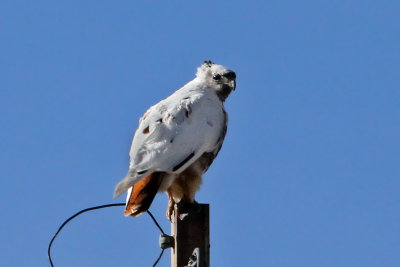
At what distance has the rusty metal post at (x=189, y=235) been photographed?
19.8ft

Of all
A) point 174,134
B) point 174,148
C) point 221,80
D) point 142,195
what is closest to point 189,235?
point 142,195

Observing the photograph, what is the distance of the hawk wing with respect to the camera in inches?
282

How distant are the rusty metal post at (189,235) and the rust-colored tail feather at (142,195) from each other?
57 centimetres

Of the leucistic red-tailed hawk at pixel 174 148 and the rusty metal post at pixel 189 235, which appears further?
the leucistic red-tailed hawk at pixel 174 148

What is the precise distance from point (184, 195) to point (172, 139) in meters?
0.43

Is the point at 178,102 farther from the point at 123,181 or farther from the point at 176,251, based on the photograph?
the point at 176,251

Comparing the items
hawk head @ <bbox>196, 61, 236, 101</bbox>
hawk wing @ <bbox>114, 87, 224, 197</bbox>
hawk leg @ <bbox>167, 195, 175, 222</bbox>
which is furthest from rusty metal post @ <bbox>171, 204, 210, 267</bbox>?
hawk head @ <bbox>196, 61, 236, 101</bbox>

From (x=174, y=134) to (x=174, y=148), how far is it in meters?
0.19

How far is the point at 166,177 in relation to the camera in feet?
23.9

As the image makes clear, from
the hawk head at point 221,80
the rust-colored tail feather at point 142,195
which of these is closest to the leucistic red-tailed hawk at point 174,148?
the rust-colored tail feather at point 142,195

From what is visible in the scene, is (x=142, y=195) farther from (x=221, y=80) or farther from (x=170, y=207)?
(x=221, y=80)

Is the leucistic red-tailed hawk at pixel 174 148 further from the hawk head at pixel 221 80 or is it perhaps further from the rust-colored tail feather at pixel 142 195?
the hawk head at pixel 221 80

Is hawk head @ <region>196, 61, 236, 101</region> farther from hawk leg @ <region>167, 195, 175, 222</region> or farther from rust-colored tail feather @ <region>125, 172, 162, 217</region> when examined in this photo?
rust-colored tail feather @ <region>125, 172, 162, 217</region>

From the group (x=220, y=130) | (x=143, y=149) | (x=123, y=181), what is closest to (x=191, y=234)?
(x=123, y=181)
